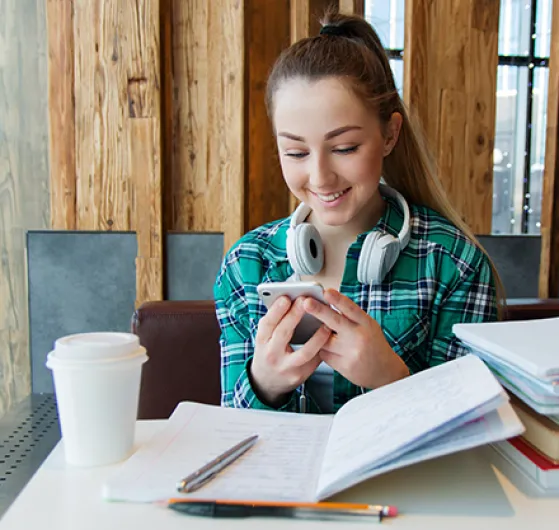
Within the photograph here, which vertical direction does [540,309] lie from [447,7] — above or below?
below

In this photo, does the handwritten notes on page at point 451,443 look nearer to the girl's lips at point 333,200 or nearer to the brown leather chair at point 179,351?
the girl's lips at point 333,200

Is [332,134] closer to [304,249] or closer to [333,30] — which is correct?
[304,249]

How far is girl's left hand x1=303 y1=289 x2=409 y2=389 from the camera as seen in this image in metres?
0.81

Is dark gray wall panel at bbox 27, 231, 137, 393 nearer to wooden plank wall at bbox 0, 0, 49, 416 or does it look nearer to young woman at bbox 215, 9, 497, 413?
wooden plank wall at bbox 0, 0, 49, 416

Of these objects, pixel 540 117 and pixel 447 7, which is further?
pixel 540 117

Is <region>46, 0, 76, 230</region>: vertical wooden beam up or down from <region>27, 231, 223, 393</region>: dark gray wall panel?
up

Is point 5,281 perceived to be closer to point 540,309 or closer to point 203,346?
point 203,346

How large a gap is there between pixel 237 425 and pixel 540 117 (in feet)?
10.9

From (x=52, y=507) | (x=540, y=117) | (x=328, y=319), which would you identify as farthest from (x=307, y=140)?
(x=540, y=117)

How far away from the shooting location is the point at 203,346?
61.6 inches

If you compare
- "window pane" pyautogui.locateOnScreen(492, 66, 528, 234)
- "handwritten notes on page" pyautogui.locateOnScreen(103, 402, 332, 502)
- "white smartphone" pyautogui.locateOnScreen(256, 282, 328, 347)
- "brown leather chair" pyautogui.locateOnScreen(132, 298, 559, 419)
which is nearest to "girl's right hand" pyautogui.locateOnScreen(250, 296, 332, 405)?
"white smartphone" pyautogui.locateOnScreen(256, 282, 328, 347)

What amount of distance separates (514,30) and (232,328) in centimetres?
277

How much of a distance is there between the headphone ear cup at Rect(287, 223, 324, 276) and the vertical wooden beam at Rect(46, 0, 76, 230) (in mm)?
1369

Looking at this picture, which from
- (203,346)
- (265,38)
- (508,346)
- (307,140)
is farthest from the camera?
(265,38)
